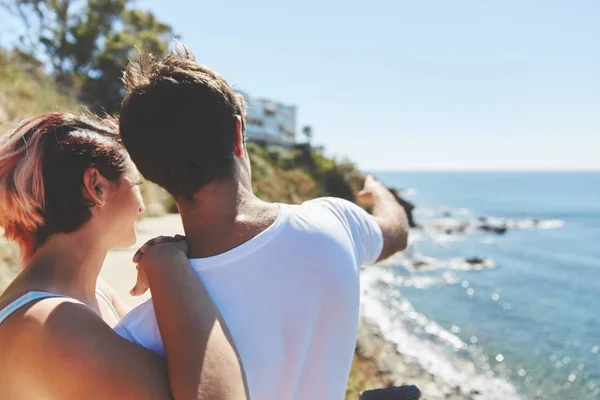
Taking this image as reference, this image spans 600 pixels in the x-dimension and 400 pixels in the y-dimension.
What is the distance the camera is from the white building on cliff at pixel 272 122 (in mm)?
42625

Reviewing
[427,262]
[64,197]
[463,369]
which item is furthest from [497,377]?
[427,262]

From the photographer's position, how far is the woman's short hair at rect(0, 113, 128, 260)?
1.80 m

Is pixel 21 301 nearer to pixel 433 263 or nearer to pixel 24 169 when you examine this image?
pixel 24 169

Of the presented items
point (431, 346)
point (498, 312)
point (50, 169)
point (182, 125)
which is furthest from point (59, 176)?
point (498, 312)

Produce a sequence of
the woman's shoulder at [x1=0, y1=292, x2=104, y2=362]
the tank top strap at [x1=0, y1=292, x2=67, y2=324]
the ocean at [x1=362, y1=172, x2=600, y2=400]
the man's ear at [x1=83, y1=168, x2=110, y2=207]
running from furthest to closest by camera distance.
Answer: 1. the ocean at [x1=362, y1=172, x2=600, y2=400]
2. the man's ear at [x1=83, y1=168, x2=110, y2=207]
3. the tank top strap at [x1=0, y1=292, x2=67, y2=324]
4. the woman's shoulder at [x1=0, y1=292, x2=104, y2=362]

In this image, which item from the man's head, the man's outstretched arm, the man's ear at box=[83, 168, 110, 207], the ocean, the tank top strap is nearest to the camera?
the man's head

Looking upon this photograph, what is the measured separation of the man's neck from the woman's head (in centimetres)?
71

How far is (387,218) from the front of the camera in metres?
1.80

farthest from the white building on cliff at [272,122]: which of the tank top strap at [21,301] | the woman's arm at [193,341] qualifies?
the woman's arm at [193,341]

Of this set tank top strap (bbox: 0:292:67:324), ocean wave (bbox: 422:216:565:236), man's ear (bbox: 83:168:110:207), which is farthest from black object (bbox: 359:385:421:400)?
ocean wave (bbox: 422:216:565:236)

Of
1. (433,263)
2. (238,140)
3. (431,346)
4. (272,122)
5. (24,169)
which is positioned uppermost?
(238,140)

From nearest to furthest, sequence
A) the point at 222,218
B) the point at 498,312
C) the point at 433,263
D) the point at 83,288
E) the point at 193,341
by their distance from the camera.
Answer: the point at 193,341, the point at 222,218, the point at 83,288, the point at 498,312, the point at 433,263

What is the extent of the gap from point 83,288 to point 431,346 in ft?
45.5

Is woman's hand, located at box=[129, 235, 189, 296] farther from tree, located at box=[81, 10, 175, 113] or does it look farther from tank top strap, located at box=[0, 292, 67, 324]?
tree, located at box=[81, 10, 175, 113]
